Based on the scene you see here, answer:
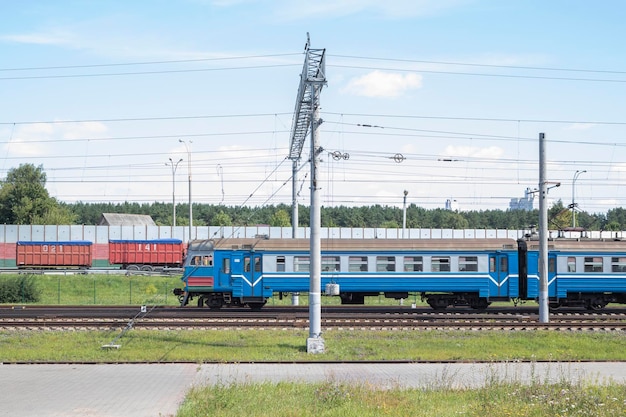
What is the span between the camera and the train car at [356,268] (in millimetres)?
32469

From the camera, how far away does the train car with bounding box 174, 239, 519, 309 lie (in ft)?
107

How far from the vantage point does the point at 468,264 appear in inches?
1293

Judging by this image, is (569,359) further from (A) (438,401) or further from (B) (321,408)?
(B) (321,408)

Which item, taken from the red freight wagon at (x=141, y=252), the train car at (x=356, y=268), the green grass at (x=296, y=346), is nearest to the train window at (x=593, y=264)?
the train car at (x=356, y=268)

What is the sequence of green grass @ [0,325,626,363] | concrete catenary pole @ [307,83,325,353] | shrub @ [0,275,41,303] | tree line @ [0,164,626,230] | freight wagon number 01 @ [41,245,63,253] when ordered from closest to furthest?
green grass @ [0,325,626,363], concrete catenary pole @ [307,83,325,353], shrub @ [0,275,41,303], freight wagon number 01 @ [41,245,63,253], tree line @ [0,164,626,230]

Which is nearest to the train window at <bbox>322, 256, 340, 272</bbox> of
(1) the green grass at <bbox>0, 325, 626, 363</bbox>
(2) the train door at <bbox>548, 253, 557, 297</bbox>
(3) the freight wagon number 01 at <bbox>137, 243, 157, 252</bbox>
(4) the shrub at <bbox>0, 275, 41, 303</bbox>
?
(1) the green grass at <bbox>0, 325, 626, 363</bbox>

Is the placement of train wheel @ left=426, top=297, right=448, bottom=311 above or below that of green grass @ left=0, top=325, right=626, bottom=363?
above

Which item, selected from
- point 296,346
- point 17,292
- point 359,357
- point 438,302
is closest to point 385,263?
point 438,302

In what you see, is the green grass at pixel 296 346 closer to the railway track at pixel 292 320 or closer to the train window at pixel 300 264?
the railway track at pixel 292 320

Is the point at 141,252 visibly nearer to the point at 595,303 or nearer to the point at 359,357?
the point at 595,303

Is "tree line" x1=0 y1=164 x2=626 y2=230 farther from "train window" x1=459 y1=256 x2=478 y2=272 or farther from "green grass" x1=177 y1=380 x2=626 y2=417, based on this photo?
"green grass" x1=177 y1=380 x2=626 y2=417

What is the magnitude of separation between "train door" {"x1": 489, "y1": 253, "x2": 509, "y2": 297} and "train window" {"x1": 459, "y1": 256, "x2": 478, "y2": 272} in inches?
28.5

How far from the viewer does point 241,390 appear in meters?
14.9

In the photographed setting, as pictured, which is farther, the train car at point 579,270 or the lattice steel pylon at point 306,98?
the train car at point 579,270
